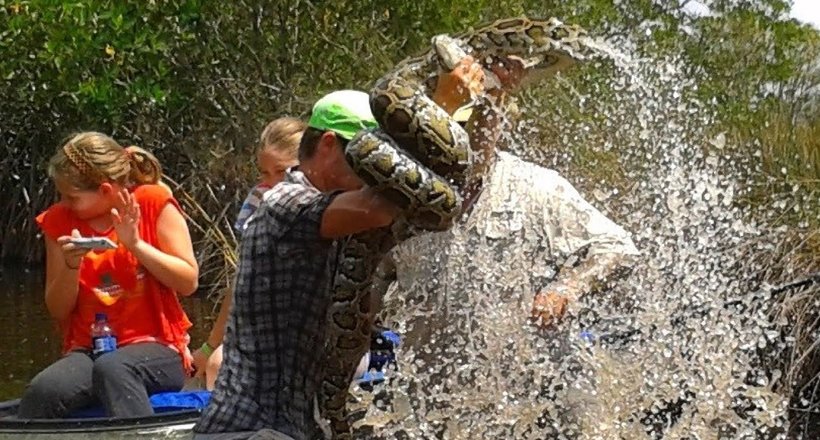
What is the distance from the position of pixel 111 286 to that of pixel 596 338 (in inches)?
85.1

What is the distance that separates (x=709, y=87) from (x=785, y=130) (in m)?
2.75

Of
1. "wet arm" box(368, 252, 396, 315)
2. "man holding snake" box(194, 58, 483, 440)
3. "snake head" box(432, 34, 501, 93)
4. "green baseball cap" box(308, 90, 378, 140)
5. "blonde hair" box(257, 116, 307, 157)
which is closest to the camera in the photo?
"man holding snake" box(194, 58, 483, 440)

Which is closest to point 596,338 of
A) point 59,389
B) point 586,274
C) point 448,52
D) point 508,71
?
point 586,274

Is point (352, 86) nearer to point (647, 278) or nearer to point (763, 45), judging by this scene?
point (763, 45)

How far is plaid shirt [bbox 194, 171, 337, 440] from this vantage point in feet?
11.1

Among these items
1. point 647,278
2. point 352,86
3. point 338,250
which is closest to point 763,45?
point 352,86

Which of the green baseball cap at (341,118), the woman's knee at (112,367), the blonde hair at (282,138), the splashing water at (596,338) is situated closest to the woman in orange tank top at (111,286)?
the woman's knee at (112,367)

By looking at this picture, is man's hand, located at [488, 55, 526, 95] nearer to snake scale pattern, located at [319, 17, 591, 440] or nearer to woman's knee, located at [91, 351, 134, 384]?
snake scale pattern, located at [319, 17, 591, 440]

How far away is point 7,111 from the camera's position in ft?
67.7

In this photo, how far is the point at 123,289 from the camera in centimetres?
584

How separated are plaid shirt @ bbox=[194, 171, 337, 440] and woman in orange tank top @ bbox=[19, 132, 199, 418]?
7.32 ft

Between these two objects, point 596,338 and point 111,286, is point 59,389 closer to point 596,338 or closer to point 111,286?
point 111,286

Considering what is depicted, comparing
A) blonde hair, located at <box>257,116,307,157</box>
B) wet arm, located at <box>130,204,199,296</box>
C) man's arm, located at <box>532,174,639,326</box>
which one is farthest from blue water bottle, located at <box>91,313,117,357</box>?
man's arm, located at <box>532,174,639,326</box>

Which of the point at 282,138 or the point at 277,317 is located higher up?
the point at 282,138
